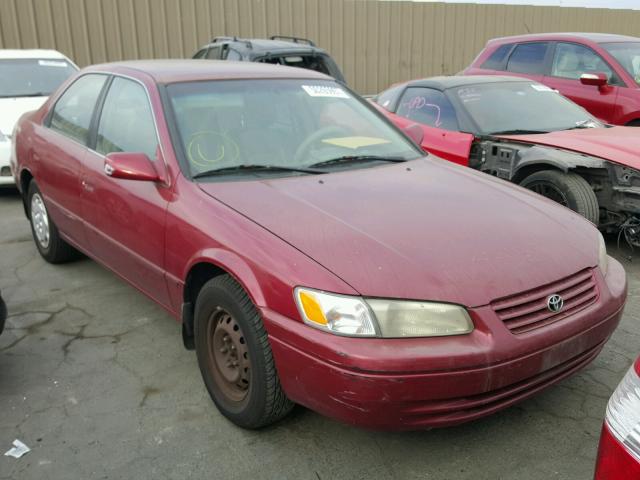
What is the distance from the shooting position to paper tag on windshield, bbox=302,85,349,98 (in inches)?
144

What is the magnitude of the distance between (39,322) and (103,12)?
9.18 meters

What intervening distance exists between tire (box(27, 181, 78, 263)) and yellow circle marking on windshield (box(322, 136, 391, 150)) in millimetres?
2349

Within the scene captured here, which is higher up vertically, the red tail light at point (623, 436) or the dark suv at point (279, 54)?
the dark suv at point (279, 54)

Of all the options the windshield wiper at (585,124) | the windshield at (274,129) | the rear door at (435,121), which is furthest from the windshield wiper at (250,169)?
the windshield wiper at (585,124)

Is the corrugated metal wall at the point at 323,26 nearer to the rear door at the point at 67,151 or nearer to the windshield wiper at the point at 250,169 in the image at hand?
the rear door at the point at 67,151

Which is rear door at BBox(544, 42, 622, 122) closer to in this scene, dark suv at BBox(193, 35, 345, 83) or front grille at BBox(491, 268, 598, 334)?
dark suv at BBox(193, 35, 345, 83)

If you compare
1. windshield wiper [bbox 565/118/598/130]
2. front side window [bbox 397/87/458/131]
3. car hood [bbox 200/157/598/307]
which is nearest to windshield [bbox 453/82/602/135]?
windshield wiper [bbox 565/118/598/130]

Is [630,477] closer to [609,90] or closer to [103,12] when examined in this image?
[609,90]

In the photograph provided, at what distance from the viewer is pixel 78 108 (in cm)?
415

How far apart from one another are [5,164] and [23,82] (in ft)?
5.17

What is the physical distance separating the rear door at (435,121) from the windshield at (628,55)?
8.58ft

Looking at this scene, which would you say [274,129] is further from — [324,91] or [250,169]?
[324,91]

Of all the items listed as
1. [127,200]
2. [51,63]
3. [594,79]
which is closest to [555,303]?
[127,200]

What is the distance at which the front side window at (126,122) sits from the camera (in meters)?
3.25
